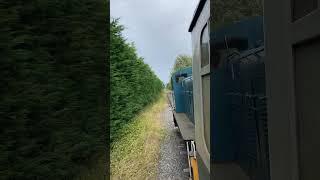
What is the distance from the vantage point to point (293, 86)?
3.14ft

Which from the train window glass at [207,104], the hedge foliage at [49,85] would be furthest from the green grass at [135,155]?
the train window glass at [207,104]

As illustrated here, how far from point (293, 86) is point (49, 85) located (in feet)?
13.0

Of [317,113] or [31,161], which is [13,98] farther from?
[317,113]

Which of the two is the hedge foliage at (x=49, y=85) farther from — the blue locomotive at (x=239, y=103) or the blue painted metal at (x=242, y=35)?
the blue painted metal at (x=242, y=35)

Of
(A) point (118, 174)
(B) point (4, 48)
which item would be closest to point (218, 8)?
(B) point (4, 48)

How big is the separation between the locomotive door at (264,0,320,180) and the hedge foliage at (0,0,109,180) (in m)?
3.14

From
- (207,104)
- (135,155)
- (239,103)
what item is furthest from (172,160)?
(239,103)

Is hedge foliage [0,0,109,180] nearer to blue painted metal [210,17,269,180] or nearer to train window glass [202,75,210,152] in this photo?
train window glass [202,75,210,152]

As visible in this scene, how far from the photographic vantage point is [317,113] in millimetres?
833

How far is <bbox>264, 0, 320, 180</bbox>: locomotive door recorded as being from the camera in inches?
33.7

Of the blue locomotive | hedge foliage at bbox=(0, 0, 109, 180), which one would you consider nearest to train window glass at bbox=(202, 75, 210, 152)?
the blue locomotive

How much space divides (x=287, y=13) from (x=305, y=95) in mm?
220

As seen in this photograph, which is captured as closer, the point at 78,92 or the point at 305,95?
the point at 305,95

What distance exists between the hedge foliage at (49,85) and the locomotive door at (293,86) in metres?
3.14
